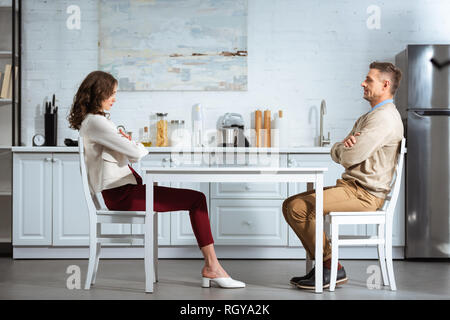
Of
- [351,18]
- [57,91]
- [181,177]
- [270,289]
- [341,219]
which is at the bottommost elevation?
[270,289]

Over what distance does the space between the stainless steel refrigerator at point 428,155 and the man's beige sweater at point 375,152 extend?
1221 mm

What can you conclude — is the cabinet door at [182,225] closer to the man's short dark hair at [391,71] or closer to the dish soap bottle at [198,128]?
the dish soap bottle at [198,128]

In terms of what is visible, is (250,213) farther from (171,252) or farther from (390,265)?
(390,265)

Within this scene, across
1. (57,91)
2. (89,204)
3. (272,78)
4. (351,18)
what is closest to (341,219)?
(89,204)

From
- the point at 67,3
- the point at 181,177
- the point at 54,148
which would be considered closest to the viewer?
the point at 181,177

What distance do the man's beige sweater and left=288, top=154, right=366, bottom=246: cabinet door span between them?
3.45ft

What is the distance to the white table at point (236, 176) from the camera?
8.70 ft

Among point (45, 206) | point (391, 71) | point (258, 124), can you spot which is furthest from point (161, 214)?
point (391, 71)

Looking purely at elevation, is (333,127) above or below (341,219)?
above

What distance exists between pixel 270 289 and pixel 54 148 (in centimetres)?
203

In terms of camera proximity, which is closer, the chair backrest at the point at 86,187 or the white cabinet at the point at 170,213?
the chair backrest at the point at 86,187

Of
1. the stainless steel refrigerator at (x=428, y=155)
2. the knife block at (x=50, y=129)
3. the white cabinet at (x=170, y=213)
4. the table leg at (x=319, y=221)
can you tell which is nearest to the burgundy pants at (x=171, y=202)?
the table leg at (x=319, y=221)

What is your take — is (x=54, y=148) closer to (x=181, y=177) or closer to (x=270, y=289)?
(x=181, y=177)
